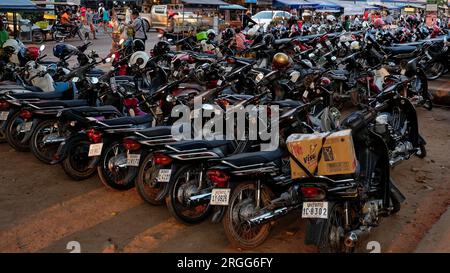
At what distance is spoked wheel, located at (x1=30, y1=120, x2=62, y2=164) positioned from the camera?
19.4 feet

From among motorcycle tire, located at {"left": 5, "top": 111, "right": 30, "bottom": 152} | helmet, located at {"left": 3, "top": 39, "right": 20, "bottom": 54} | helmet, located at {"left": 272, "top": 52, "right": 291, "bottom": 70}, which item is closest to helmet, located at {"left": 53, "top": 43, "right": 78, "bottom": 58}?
helmet, located at {"left": 3, "top": 39, "right": 20, "bottom": 54}

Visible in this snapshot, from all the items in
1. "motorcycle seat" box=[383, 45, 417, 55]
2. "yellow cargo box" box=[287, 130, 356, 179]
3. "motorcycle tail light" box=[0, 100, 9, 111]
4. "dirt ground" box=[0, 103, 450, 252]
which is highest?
"motorcycle seat" box=[383, 45, 417, 55]

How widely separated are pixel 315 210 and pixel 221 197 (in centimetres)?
74

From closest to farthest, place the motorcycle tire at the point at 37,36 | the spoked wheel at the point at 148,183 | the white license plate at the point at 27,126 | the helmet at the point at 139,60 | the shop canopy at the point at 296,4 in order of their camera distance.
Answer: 1. the spoked wheel at the point at 148,183
2. the white license plate at the point at 27,126
3. the helmet at the point at 139,60
4. the motorcycle tire at the point at 37,36
5. the shop canopy at the point at 296,4

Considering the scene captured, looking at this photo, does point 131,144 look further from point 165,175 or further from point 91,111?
point 91,111

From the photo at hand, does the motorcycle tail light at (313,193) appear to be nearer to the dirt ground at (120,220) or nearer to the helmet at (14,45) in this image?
the dirt ground at (120,220)

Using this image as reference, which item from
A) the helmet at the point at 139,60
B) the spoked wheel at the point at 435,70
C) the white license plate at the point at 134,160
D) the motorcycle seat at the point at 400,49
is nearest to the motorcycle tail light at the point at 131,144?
the white license plate at the point at 134,160

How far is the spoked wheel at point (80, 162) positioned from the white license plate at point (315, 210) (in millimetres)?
2739

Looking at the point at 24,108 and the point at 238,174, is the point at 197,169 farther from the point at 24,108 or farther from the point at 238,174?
the point at 24,108

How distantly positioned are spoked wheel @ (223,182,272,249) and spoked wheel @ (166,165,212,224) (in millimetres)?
543

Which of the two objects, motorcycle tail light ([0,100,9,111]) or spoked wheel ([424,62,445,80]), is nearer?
motorcycle tail light ([0,100,9,111])

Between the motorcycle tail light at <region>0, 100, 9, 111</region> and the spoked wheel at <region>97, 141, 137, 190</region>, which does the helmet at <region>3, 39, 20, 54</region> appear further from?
the spoked wheel at <region>97, 141, 137, 190</region>

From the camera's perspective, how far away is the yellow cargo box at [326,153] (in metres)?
3.53
